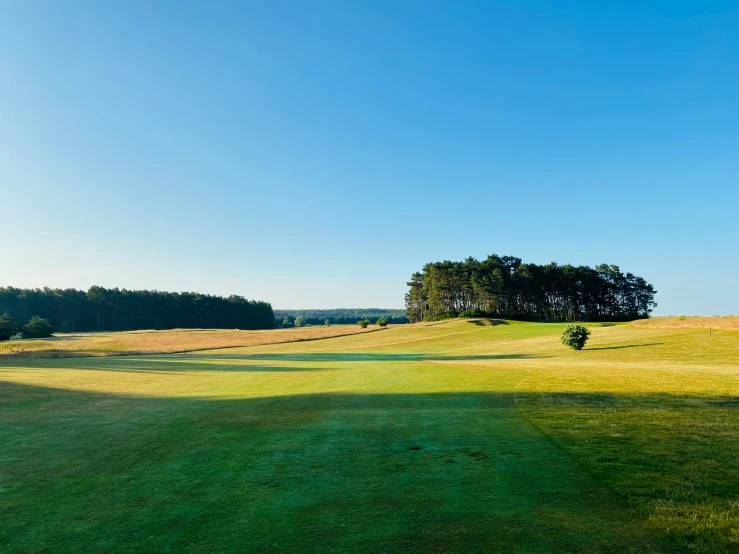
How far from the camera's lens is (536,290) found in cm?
10569

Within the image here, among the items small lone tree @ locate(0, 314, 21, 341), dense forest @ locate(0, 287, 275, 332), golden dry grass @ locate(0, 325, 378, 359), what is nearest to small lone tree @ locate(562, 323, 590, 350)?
golden dry grass @ locate(0, 325, 378, 359)

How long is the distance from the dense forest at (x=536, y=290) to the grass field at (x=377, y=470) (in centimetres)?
8872

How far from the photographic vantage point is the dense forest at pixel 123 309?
358 feet

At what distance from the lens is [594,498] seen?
586cm

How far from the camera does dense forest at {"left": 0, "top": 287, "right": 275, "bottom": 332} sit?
358 feet

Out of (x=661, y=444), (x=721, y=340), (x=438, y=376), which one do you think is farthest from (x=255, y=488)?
(x=721, y=340)

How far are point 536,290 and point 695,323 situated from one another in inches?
2542

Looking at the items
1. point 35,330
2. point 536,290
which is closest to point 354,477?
point 35,330

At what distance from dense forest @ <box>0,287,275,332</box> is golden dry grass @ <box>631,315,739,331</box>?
112 meters

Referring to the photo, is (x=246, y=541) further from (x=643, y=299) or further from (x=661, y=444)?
(x=643, y=299)

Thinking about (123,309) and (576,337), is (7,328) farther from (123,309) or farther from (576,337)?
(576,337)

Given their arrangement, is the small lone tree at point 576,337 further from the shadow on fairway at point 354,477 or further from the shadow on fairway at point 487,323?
the shadow on fairway at point 487,323

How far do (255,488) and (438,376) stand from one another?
1381cm

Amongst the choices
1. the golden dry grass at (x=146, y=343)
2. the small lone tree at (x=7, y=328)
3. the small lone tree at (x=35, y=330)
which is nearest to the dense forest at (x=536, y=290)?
the golden dry grass at (x=146, y=343)
